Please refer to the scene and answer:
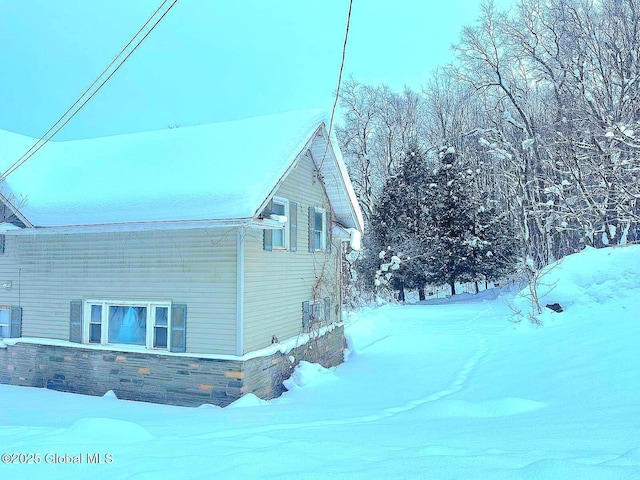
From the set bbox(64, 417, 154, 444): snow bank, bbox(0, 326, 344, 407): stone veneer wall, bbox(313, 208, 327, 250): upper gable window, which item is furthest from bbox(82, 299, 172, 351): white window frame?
bbox(313, 208, 327, 250): upper gable window

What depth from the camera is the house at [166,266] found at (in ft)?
25.6

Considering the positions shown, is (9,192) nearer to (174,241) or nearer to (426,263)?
(174,241)

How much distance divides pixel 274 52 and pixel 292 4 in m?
81.4

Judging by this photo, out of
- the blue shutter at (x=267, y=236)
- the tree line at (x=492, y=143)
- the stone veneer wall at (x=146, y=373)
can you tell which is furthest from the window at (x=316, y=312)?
the tree line at (x=492, y=143)

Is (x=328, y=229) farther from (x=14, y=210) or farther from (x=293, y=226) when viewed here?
(x=14, y=210)

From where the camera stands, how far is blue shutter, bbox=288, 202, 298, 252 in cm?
988

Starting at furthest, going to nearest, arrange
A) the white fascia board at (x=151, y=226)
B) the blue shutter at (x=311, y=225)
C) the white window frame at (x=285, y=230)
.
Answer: the blue shutter at (x=311, y=225) < the white window frame at (x=285, y=230) < the white fascia board at (x=151, y=226)

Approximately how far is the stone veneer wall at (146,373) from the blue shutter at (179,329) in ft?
0.66

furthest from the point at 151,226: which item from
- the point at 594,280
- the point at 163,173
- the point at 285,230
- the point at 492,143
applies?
the point at 492,143

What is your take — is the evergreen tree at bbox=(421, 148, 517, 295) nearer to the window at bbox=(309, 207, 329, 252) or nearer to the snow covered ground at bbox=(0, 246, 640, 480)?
the snow covered ground at bbox=(0, 246, 640, 480)

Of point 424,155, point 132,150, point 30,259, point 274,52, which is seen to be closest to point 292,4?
point 132,150

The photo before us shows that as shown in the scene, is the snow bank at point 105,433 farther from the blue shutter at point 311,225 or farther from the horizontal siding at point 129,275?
the blue shutter at point 311,225

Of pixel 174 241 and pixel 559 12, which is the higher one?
pixel 559 12

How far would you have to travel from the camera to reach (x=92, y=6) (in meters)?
22.4
